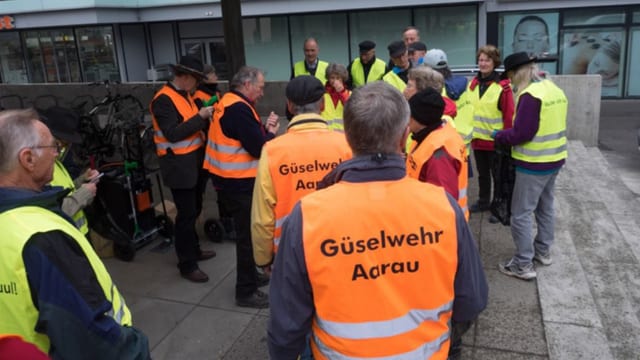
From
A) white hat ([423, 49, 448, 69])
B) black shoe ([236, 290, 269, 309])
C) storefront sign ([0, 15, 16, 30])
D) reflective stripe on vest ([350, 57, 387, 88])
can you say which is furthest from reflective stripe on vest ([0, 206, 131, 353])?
storefront sign ([0, 15, 16, 30])

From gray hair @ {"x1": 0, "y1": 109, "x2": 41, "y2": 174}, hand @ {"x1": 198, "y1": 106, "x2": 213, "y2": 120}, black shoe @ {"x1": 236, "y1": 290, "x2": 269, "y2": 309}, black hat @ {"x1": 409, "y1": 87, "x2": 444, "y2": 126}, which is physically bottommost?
black shoe @ {"x1": 236, "y1": 290, "x2": 269, "y2": 309}

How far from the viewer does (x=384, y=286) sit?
69.4 inches

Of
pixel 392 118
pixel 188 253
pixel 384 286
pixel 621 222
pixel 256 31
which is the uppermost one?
pixel 256 31

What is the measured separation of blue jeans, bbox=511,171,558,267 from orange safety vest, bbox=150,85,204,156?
286cm

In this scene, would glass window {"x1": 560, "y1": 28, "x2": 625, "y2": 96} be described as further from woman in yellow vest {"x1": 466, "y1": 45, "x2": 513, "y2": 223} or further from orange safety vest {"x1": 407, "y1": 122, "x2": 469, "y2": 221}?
orange safety vest {"x1": 407, "y1": 122, "x2": 469, "y2": 221}

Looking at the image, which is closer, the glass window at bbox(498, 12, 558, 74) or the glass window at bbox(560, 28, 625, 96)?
the glass window at bbox(560, 28, 625, 96)

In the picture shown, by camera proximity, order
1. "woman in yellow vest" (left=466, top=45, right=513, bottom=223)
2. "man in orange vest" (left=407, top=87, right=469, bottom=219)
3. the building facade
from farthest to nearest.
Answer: the building facade
"woman in yellow vest" (left=466, top=45, right=513, bottom=223)
"man in orange vest" (left=407, top=87, right=469, bottom=219)

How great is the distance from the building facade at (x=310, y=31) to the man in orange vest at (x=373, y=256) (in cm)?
1290

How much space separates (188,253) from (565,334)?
10.5ft

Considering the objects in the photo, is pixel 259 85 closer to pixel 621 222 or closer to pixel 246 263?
pixel 246 263

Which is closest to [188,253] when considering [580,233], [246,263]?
[246,263]

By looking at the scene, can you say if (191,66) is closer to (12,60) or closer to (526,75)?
(526,75)

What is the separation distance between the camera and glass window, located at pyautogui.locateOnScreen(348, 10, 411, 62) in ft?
51.6

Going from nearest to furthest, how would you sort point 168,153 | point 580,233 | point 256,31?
1. point 168,153
2. point 580,233
3. point 256,31
